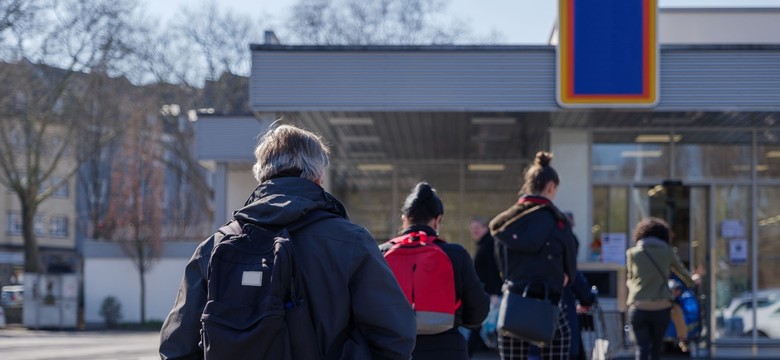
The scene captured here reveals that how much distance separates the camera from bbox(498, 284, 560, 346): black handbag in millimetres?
6082

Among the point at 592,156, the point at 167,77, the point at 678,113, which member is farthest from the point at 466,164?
the point at 167,77

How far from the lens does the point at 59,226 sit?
64.6 meters

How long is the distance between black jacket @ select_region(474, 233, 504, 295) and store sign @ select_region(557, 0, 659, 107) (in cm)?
293

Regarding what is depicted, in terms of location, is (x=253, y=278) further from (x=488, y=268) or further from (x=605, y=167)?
(x=605, y=167)

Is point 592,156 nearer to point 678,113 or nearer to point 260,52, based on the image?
point 678,113

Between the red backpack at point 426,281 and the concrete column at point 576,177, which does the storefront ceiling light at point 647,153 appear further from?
the red backpack at point 426,281

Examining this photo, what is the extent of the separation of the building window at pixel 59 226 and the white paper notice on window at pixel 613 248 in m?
55.0

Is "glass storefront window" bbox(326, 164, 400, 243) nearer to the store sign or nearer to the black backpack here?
the store sign

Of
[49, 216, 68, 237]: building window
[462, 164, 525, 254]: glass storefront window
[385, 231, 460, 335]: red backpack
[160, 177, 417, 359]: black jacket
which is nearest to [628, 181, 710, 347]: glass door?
[462, 164, 525, 254]: glass storefront window

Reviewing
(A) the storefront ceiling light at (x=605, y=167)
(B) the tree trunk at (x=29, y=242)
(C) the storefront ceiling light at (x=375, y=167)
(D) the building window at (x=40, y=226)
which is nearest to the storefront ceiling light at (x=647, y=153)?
(A) the storefront ceiling light at (x=605, y=167)

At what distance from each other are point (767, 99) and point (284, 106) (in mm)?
5468

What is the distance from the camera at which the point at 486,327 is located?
34.9ft

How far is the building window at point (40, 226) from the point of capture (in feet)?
204

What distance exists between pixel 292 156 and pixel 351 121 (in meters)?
10.2
